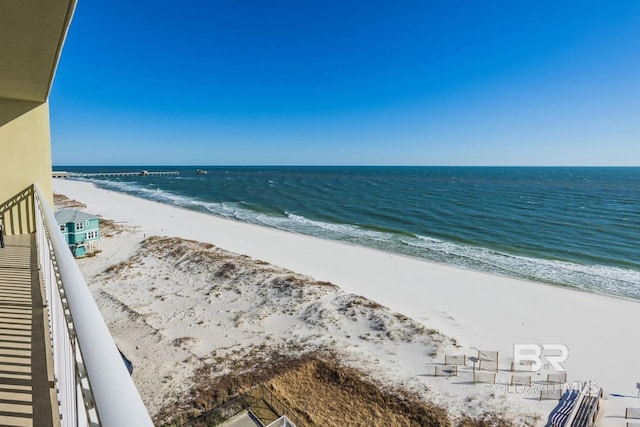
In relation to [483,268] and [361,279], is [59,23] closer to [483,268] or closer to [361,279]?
[361,279]

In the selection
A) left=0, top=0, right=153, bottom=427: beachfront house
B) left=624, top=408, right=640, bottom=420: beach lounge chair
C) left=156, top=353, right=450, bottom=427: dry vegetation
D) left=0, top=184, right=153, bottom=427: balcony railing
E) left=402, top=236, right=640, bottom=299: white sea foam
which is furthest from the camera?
left=402, top=236, right=640, bottom=299: white sea foam

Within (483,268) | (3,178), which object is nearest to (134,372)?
(3,178)

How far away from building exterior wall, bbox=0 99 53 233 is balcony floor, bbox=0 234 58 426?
2805 mm

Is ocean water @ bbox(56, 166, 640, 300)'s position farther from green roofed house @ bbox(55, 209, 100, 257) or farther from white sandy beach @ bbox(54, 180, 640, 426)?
green roofed house @ bbox(55, 209, 100, 257)

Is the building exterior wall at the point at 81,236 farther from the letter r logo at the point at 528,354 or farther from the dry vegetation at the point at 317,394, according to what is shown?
the letter r logo at the point at 528,354

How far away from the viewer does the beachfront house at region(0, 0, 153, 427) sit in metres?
1.02

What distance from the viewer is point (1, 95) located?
6.70m

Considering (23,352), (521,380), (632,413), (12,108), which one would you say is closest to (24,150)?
(12,108)

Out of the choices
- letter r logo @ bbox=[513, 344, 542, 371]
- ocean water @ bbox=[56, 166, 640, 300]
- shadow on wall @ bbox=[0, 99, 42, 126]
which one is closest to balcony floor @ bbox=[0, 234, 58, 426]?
shadow on wall @ bbox=[0, 99, 42, 126]

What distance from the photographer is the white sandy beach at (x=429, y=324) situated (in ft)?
27.3

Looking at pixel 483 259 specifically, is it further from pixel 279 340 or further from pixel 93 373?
pixel 93 373

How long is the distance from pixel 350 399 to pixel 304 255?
13.0 meters

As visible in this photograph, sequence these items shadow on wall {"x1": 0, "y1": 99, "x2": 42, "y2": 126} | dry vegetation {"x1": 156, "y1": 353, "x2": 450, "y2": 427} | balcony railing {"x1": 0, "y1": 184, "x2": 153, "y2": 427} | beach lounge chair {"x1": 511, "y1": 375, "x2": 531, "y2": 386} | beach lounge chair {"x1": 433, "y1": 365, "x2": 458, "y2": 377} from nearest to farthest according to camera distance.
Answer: balcony railing {"x1": 0, "y1": 184, "x2": 153, "y2": 427}, shadow on wall {"x1": 0, "y1": 99, "x2": 42, "y2": 126}, dry vegetation {"x1": 156, "y1": 353, "x2": 450, "y2": 427}, beach lounge chair {"x1": 511, "y1": 375, "x2": 531, "y2": 386}, beach lounge chair {"x1": 433, "y1": 365, "x2": 458, "y2": 377}

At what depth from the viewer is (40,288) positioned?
470cm
